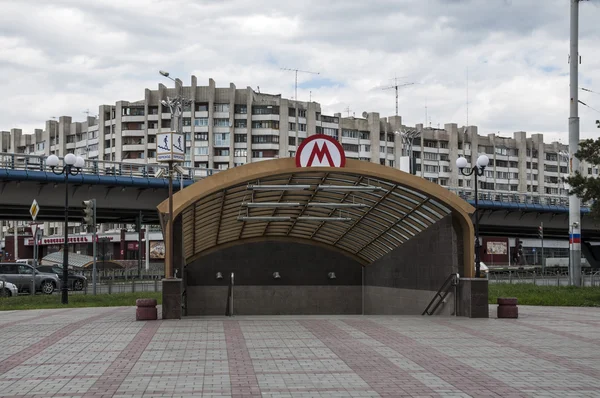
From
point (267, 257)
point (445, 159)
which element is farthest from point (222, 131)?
point (267, 257)

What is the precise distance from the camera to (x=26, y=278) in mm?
37312

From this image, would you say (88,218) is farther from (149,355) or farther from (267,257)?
(149,355)

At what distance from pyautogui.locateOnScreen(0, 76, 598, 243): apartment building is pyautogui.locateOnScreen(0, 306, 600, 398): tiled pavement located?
81076mm

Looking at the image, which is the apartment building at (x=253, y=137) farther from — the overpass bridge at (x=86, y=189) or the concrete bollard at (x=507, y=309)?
the concrete bollard at (x=507, y=309)

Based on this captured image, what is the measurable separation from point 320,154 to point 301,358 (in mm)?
8463

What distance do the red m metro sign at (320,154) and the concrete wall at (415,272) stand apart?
4077 mm

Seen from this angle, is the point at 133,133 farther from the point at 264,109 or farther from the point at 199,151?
the point at 264,109

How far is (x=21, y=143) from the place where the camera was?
134m

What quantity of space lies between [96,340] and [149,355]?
277cm

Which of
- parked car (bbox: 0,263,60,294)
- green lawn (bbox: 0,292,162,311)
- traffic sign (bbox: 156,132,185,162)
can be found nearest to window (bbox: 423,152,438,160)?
parked car (bbox: 0,263,60,294)

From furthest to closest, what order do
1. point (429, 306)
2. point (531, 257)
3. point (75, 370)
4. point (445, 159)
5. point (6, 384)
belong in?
point (445, 159) < point (531, 257) < point (429, 306) < point (75, 370) < point (6, 384)

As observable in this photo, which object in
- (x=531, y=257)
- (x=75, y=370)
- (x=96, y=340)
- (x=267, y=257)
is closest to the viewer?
(x=75, y=370)

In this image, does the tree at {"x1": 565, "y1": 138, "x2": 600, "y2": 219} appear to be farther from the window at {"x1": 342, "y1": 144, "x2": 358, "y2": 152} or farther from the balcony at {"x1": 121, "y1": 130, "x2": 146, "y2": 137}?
the window at {"x1": 342, "y1": 144, "x2": 358, "y2": 152}

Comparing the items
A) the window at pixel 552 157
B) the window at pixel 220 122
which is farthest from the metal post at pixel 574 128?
the window at pixel 552 157
